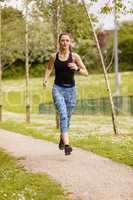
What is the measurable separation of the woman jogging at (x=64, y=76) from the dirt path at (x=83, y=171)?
0.52m

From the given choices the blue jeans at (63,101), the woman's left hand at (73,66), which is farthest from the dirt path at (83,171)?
the woman's left hand at (73,66)

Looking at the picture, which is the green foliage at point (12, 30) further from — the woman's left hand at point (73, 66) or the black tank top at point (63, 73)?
the woman's left hand at point (73, 66)

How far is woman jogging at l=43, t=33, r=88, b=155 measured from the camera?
11531 millimetres

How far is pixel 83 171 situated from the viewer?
10133mm

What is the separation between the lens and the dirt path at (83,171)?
27.8 feet

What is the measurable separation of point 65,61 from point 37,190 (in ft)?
11.2

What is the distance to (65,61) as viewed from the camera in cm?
1156

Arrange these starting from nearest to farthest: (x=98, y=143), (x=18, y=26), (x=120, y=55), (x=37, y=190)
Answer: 1. (x=37, y=190)
2. (x=98, y=143)
3. (x=18, y=26)
4. (x=120, y=55)

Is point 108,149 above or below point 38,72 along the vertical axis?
above

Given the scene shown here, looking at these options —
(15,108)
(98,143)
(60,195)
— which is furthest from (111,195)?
(15,108)

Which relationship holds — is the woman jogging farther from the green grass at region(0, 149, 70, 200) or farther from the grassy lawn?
the grassy lawn

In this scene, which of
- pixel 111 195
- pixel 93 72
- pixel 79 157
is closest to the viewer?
pixel 111 195

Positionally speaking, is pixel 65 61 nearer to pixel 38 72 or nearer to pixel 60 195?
pixel 60 195

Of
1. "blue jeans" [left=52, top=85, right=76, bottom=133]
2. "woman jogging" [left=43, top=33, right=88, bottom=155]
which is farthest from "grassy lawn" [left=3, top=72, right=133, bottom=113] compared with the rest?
"woman jogging" [left=43, top=33, right=88, bottom=155]
